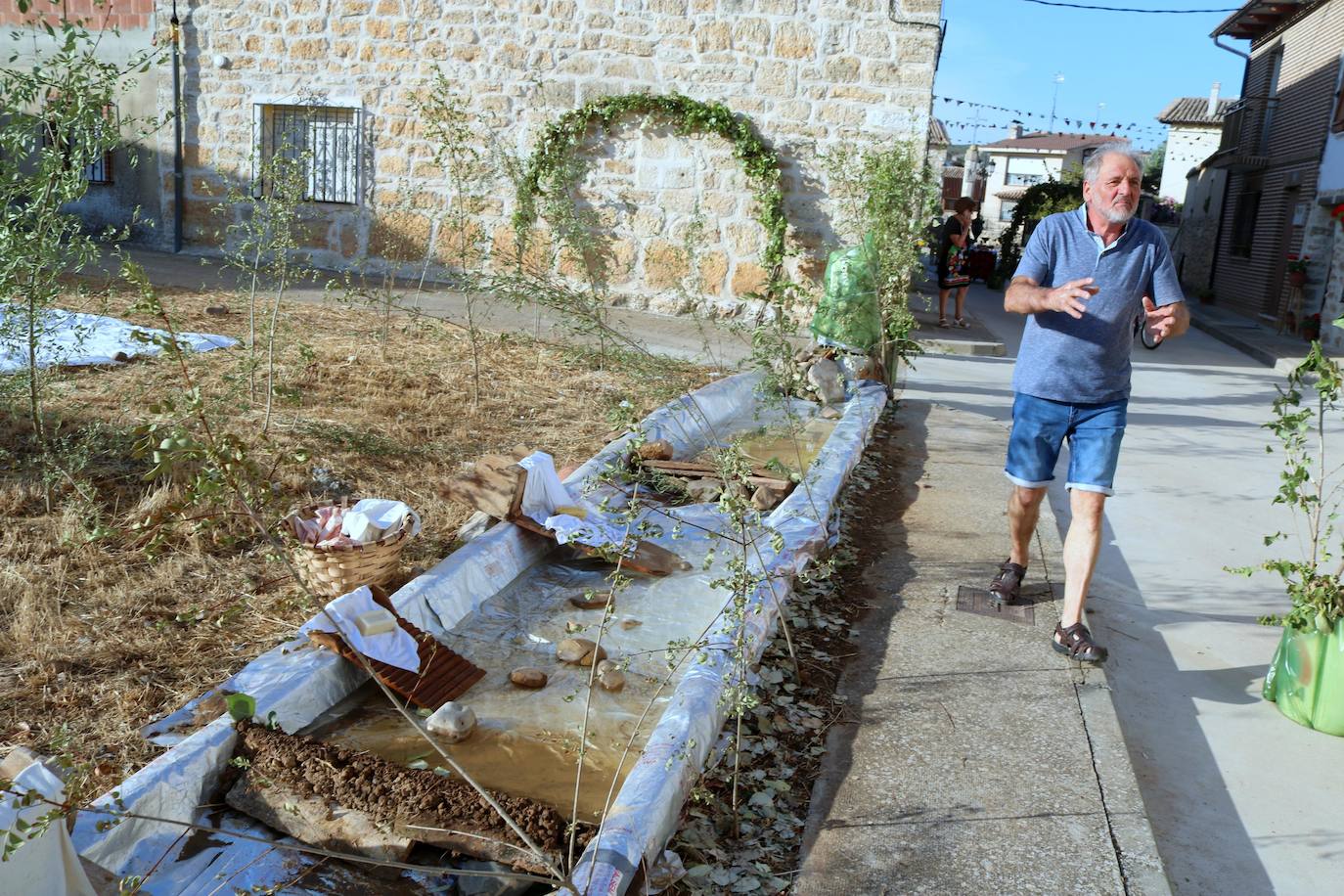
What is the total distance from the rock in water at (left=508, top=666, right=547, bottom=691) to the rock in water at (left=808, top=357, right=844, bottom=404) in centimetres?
451

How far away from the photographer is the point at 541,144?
35.7 ft

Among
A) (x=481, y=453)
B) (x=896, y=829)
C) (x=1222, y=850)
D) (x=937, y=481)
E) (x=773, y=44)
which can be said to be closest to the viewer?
(x=896, y=829)

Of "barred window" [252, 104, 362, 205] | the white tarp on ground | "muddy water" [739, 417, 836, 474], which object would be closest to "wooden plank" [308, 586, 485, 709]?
the white tarp on ground

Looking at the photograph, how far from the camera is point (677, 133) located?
1074 centimetres

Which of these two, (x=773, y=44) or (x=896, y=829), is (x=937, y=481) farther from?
(x=773, y=44)

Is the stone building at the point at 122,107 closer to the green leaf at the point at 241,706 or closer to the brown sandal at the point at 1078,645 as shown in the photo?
the green leaf at the point at 241,706

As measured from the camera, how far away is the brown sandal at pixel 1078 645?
338 centimetres

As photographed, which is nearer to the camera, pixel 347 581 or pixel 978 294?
pixel 347 581

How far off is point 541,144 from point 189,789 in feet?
30.7

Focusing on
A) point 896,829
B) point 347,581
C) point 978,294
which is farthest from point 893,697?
point 978,294

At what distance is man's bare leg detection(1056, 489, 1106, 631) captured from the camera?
11.4 feet

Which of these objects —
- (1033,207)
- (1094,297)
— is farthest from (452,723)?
(1033,207)

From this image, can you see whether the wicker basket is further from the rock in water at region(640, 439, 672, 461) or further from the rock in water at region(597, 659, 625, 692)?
the rock in water at region(640, 439, 672, 461)

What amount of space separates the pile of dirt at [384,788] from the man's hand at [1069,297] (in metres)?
2.14
